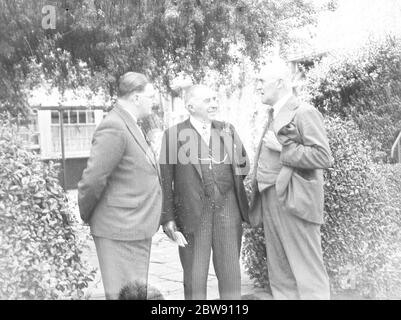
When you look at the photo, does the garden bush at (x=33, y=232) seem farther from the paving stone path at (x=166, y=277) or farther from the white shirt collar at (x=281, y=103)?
the white shirt collar at (x=281, y=103)

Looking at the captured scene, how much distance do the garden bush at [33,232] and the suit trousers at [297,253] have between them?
1.31 meters

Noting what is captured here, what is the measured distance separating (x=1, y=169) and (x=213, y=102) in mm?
1510

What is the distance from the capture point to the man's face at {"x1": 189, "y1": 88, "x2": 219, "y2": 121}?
3717 millimetres

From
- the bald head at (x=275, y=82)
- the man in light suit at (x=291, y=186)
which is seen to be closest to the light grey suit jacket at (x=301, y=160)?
the man in light suit at (x=291, y=186)

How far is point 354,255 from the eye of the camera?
4598mm

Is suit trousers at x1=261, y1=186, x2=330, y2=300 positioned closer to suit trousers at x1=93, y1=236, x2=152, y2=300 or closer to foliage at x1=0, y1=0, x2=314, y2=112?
suit trousers at x1=93, y1=236, x2=152, y2=300

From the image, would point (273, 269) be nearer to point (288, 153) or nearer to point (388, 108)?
point (288, 153)

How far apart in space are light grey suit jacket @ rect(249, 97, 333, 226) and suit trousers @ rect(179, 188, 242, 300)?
0.47 metres

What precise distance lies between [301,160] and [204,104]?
33.7 inches

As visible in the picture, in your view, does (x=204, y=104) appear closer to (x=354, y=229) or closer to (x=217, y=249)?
(x=217, y=249)

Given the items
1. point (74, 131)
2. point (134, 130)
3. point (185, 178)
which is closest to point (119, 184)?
point (134, 130)

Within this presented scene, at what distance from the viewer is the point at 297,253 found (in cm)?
346

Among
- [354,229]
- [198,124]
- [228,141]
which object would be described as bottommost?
[354,229]

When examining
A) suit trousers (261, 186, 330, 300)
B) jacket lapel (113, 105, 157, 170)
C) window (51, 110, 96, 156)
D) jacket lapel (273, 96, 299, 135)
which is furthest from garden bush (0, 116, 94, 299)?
window (51, 110, 96, 156)
